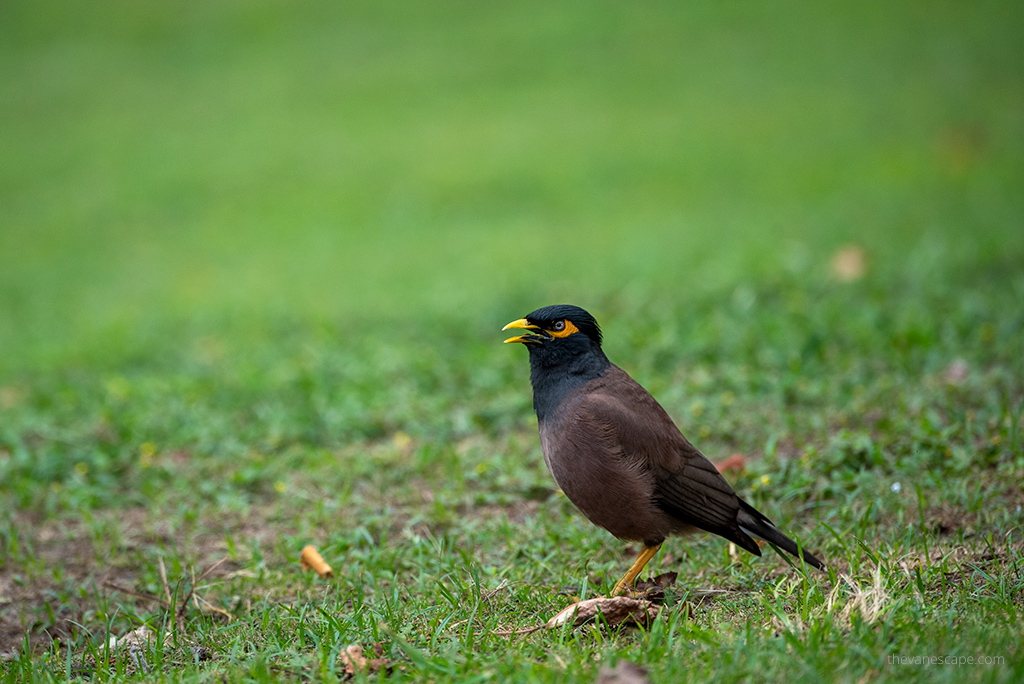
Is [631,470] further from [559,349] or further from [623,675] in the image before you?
[623,675]

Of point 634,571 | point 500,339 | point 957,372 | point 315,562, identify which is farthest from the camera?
point 500,339

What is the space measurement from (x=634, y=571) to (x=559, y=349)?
107 centimetres

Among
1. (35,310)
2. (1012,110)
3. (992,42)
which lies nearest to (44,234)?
(35,310)

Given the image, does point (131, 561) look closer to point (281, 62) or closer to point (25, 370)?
point (25, 370)

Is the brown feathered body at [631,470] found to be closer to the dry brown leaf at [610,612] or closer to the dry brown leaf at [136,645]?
the dry brown leaf at [610,612]

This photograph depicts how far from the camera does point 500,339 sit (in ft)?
27.8

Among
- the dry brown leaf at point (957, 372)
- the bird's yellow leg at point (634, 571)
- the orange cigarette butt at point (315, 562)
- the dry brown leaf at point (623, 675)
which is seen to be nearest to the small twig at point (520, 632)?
the bird's yellow leg at point (634, 571)

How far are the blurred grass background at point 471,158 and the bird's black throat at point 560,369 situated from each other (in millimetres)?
4276

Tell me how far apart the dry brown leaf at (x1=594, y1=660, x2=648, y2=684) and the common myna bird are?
0.88 m

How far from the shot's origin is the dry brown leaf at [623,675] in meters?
3.11

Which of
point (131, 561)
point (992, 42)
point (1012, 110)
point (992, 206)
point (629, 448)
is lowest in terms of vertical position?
point (131, 561)

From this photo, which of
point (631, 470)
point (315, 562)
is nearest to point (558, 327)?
point (631, 470)

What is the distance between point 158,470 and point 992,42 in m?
18.1

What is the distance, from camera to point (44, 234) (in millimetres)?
14547
